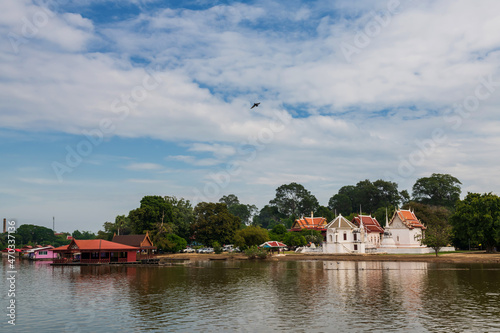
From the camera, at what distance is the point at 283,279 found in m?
49.2

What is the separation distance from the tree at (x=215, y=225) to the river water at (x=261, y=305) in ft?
196

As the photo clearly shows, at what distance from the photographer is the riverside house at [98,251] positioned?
76.6 meters

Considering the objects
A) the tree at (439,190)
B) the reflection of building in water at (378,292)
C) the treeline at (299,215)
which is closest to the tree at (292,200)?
the treeline at (299,215)

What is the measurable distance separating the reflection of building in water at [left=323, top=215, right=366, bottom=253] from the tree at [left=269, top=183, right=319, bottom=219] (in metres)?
80.5

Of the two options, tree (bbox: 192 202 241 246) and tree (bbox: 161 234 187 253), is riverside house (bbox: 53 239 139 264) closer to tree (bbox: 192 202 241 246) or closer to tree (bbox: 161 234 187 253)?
tree (bbox: 161 234 187 253)

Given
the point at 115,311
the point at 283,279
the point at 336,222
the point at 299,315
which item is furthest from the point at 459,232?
the point at 115,311

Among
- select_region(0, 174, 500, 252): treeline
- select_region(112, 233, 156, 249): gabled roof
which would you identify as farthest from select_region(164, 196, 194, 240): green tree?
select_region(112, 233, 156, 249): gabled roof

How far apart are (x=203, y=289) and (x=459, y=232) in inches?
2547

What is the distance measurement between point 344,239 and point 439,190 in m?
78.7

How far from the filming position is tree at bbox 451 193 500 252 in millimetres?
79062

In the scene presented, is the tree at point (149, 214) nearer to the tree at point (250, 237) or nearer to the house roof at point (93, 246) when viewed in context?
the tree at point (250, 237)

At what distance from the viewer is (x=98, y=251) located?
3046 inches

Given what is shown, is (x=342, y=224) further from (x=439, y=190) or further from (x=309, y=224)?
(x=439, y=190)

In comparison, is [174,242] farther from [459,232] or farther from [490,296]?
[490,296]
